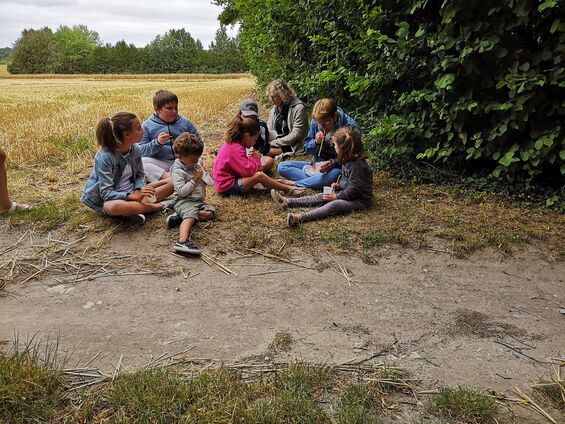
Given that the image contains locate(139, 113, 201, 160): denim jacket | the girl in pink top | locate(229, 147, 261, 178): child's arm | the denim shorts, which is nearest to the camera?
the girl in pink top

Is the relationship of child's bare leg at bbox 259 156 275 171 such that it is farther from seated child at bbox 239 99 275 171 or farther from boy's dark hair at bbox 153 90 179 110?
boy's dark hair at bbox 153 90 179 110

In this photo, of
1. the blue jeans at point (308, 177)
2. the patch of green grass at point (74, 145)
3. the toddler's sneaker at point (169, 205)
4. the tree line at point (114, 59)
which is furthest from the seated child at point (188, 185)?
the tree line at point (114, 59)

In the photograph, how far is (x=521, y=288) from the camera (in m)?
3.34

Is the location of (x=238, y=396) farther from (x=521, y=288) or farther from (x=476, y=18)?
(x=476, y=18)

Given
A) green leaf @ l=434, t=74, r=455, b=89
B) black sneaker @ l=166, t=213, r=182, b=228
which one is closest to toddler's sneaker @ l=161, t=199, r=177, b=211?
black sneaker @ l=166, t=213, r=182, b=228

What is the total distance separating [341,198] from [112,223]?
8.28 feet

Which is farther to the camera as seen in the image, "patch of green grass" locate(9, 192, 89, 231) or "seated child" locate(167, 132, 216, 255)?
"patch of green grass" locate(9, 192, 89, 231)

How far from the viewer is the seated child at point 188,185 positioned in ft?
14.4

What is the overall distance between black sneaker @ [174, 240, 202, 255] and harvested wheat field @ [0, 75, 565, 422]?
9cm

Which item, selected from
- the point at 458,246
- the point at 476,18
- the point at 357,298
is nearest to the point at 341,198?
the point at 458,246

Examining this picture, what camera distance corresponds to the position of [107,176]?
437 centimetres

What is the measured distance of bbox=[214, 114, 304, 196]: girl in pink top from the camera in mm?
5023

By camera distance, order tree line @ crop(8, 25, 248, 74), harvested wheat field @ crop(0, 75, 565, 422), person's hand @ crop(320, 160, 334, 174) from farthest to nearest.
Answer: tree line @ crop(8, 25, 248, 74), person's hand @ crop(320, 160, 334, 174), harvested wheat field @ crop(0, 75, 565, 422)

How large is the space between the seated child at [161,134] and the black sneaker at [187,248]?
1876mm
